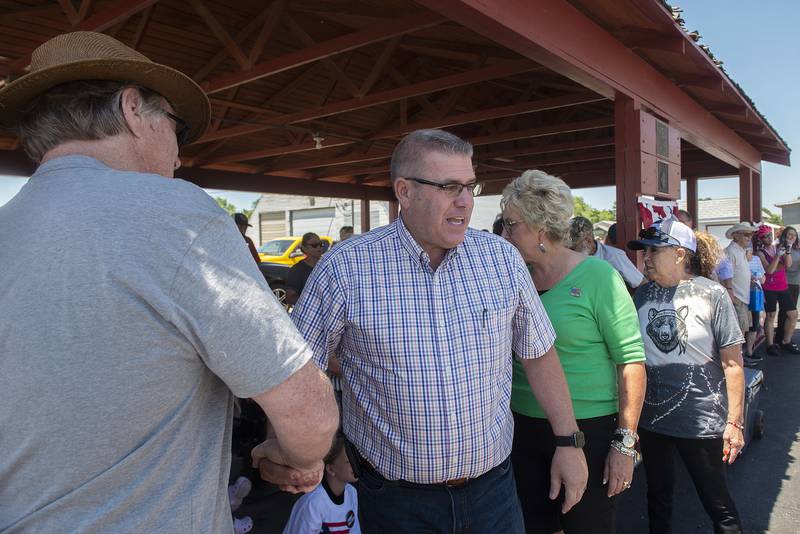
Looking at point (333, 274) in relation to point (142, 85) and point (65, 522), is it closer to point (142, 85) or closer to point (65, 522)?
point (142, 85)

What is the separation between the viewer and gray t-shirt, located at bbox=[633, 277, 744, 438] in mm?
2729

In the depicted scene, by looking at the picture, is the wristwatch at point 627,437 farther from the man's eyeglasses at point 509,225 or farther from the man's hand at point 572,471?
the man's eyeglasses at point 509,225

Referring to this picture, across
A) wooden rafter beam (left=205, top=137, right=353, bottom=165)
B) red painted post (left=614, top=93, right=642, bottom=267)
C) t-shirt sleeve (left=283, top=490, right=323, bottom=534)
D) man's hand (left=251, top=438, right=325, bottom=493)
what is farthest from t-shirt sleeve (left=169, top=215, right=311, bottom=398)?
wooden rafter beam (left=205, top=137, right=353, bottom=165)

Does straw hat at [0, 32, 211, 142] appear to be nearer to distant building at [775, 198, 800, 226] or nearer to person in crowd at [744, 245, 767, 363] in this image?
person in crowd at [744, 245, 767, 363]

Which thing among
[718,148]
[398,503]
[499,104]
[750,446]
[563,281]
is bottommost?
[750,446]

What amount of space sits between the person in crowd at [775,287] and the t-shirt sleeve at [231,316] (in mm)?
9306

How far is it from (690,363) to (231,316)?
8.36ft

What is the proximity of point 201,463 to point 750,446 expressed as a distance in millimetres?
5231

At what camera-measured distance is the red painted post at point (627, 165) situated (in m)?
4.90

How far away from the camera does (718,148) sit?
26.0 ft

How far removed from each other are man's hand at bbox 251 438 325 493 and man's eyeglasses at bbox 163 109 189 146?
0.79 metres

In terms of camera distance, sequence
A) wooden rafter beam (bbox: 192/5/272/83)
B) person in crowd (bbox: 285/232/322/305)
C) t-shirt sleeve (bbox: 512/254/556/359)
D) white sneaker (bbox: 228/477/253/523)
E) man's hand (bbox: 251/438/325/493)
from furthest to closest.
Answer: wooden rafter beam (bbox: 192/5/272/83) → person in crowd (bbox: 285/232/322/305) → white sneaker (bbox: 228/477/253/523) → t-shirt sleeve (bbox: 512/254/556/359) → man's hand (bbox: 251/438/325/493)

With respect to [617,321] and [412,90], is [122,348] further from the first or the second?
[412,90]

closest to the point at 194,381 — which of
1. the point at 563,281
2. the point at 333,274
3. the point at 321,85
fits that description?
the point at 333,274
